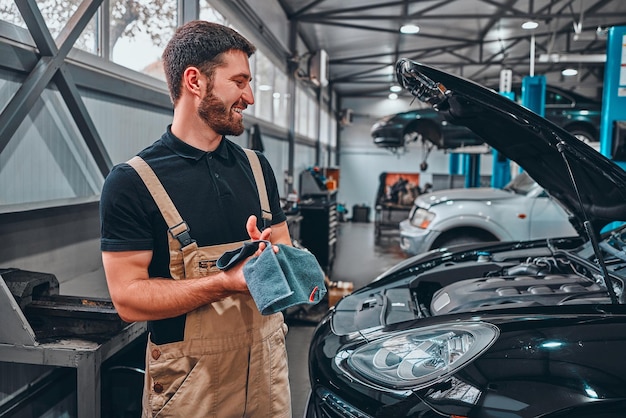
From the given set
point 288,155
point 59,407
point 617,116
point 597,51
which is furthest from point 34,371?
point 597,51

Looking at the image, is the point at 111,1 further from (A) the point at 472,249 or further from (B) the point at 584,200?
(B) the point at 584,200

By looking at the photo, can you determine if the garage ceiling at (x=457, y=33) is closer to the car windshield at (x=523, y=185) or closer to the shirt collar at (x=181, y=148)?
the car windshield at (x=523, y=185)

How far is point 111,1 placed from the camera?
9.84 feet

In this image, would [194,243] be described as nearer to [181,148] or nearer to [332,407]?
[181,148]

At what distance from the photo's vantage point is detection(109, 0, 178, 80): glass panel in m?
3.07

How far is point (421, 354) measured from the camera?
4.74 ft

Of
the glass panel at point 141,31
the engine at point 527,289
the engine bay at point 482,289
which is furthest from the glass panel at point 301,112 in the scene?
the engine at point 527,289

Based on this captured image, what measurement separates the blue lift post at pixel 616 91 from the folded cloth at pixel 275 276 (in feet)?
12.7

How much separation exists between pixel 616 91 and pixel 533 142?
2885 mm

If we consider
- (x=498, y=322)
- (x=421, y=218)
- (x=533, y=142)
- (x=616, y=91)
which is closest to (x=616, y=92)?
(x=616, y=91)

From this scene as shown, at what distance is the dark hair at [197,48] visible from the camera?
1267 millimetres

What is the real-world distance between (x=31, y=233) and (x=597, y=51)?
14305 mm

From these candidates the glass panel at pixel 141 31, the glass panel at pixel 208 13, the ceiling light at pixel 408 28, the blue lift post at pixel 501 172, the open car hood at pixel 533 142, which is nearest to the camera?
the open car hood at pixel 533 142

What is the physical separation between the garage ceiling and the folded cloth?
595 cm
